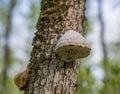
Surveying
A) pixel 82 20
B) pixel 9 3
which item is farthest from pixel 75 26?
pixel 9 3

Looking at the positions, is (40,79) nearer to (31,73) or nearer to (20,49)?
(31,73)

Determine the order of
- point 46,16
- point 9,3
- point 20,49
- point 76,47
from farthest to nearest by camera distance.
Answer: point 20,49
point 9,3
point 46,16
point 76,47

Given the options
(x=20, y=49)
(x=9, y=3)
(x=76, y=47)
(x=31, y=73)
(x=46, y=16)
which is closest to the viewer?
(x=76, y=47)

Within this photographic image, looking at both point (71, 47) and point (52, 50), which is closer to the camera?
point (71, 47)
